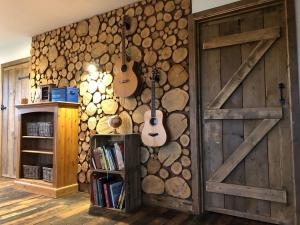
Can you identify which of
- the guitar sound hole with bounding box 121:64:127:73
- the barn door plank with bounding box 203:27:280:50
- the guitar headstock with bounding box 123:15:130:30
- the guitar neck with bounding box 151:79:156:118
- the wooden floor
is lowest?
the wooden floor

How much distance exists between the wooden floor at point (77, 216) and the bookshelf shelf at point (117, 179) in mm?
129

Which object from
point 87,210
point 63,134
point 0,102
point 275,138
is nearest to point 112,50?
point 63,134

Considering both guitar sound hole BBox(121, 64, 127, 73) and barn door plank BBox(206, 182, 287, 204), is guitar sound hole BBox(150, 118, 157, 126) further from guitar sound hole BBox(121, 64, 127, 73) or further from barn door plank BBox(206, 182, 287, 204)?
barn door plank BBox(206, 182, 287, 204)

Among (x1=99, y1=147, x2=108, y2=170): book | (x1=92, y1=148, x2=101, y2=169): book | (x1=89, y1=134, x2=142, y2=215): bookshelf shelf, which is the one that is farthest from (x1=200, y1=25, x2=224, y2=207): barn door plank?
(x1=92, y1=148, x2=101, y2=169): book

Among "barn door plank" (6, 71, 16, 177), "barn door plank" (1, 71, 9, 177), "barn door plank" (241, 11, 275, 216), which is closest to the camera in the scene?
"barn door plank" (241, 11, 275, 216)

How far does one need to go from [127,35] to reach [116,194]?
1932mm

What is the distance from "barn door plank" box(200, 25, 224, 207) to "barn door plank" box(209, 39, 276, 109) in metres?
0.08

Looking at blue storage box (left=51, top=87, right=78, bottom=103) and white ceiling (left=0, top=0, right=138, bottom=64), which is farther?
blue storage box (left=51, top=87, right=78, bottom=103)

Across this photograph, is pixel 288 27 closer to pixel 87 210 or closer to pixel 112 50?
pixel 112 50

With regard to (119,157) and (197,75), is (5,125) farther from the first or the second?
(197,75)

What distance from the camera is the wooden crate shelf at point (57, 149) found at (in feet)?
10.7

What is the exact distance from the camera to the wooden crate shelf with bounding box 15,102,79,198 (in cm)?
326

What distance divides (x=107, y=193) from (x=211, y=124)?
138 cm

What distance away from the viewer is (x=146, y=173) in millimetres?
2904
